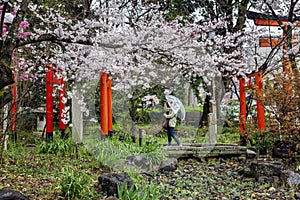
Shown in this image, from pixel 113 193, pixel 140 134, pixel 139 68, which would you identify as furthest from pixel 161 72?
pixel 113 193

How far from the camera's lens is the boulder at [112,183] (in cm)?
357

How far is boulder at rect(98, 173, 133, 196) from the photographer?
141 inches

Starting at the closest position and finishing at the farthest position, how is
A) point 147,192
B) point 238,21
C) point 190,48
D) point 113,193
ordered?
point 147,192
point 113,193
point 190,48
point 238,21

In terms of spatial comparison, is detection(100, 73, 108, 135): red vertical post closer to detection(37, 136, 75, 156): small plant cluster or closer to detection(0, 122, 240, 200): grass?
detection(0, 122, 240, 200): grass

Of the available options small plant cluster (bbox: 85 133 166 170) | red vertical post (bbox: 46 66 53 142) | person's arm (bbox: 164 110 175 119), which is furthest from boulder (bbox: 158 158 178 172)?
red vertical post (bbox: 46 66 53 142)

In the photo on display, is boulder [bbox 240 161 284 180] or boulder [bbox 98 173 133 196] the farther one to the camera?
boulder [bbox 240 161 284 180]

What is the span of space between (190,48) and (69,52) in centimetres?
210

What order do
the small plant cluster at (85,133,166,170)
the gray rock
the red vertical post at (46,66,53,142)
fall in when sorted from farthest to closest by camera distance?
the red vertical post at (46,66,53,142)
the small plant cluster at (85,133,166,170)
the gray rock

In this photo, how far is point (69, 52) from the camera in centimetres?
533

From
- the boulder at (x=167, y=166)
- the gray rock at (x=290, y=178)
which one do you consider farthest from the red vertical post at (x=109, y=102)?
the gray rock at (x=290, y=178)

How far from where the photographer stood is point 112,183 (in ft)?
11.8

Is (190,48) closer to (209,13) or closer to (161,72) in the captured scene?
(161,72)

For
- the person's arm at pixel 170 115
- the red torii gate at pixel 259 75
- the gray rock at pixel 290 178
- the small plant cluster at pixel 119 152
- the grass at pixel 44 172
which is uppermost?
the red torii gate at pixel 259 75

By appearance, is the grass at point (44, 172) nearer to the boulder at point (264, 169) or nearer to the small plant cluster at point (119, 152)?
the small plant cluster at point (119, 152)
